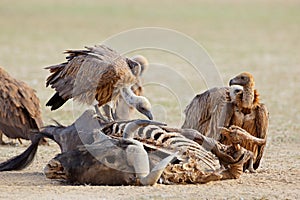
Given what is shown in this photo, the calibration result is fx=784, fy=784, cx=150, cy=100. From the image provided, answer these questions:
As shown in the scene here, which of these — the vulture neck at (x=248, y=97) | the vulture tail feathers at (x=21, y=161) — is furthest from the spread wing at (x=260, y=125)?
the vulture tail feathers at (x=21, y=161)

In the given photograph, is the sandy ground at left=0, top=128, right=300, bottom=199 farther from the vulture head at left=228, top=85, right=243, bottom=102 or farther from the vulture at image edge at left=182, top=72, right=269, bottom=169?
the vulture head at left=228, top=85, right=243, bottom=102

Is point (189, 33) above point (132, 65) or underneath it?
underneath

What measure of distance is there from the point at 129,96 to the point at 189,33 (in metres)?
25.5

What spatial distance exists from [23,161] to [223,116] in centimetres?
251

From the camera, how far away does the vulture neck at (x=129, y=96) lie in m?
10.4

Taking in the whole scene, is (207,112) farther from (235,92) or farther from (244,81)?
(244,81)

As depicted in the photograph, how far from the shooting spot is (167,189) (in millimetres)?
8055

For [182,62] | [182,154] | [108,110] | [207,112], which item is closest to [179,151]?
[182,154]

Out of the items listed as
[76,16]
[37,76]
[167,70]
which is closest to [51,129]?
[37,76]

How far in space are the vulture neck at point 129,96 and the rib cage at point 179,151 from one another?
1.49 meters

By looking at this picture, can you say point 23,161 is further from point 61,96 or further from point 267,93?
point 267,93

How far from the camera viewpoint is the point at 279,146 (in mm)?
11906

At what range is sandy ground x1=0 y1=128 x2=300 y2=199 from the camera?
7730 millimetres

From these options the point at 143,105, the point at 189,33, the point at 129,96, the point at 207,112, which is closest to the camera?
the point at 143,105
